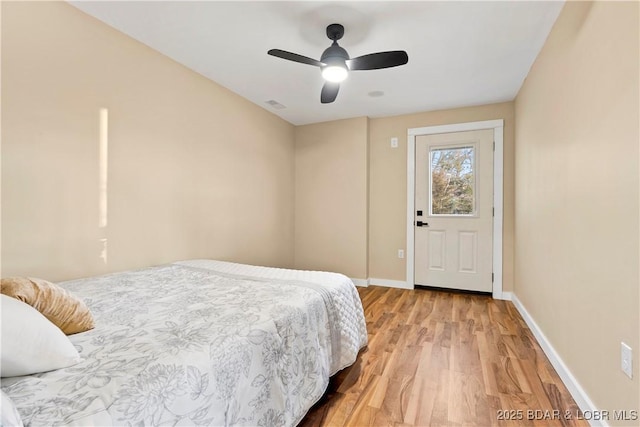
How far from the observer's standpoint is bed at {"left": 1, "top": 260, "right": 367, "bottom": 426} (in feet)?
2.52

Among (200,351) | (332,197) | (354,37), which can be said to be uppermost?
(354,37)

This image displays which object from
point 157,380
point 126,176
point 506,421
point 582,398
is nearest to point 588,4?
point 582,398

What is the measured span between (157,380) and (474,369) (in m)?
1.94

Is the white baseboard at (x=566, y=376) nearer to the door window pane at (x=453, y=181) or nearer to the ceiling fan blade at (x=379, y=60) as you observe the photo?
the door window pane at (x=453, y=181)

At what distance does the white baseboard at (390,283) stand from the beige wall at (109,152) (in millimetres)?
1932

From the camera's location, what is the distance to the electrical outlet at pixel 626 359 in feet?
3.82

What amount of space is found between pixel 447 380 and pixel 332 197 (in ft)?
9.40

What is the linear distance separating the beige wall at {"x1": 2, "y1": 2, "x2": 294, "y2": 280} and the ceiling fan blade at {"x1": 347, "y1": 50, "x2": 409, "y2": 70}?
1.61 metres

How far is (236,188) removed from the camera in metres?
3.41

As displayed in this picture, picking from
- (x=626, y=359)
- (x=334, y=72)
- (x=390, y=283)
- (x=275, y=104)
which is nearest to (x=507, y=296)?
(x=390, y=283)

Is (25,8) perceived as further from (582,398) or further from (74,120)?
(582,398)

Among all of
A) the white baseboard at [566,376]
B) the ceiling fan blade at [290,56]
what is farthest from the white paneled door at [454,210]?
the ceiling fan blade at [290,56]

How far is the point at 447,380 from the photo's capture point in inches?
72.4

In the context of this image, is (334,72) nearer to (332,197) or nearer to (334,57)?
(334,57)
